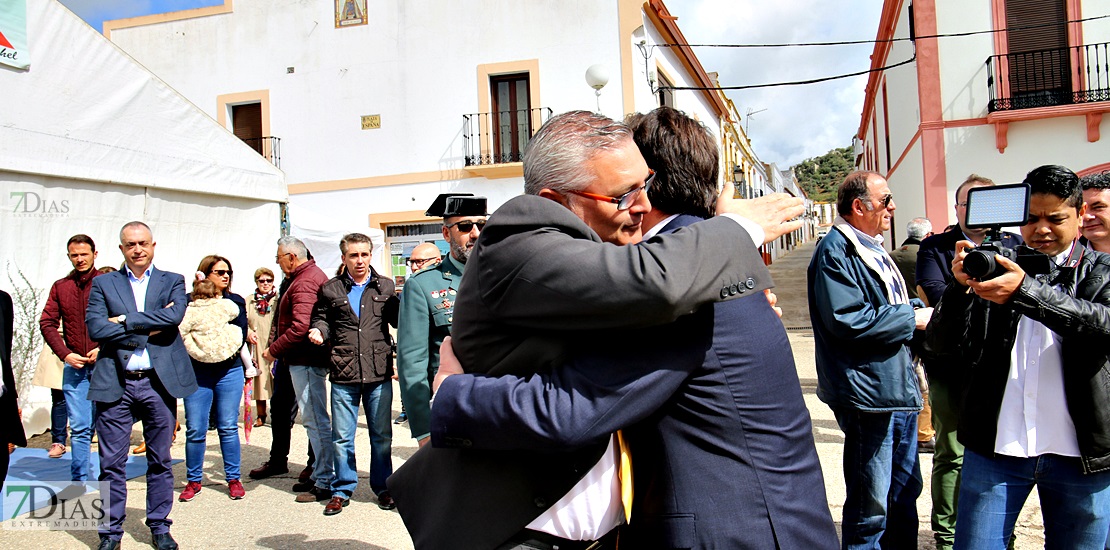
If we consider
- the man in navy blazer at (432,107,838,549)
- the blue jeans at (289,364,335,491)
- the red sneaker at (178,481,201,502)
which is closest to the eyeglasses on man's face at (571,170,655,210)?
the man in navy blazer at (432,107,838,549)

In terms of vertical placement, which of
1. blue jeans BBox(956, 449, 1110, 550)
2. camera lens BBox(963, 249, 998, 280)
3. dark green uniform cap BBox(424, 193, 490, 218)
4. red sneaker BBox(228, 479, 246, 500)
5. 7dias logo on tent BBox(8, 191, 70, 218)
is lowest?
red sneaker BBox(228, 479, 246, 500)

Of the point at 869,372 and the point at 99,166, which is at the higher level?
the point at 99,166

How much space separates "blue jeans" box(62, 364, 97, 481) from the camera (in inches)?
209

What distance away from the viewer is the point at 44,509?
4.89 meters

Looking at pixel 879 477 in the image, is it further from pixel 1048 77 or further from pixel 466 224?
pixel 1048 77

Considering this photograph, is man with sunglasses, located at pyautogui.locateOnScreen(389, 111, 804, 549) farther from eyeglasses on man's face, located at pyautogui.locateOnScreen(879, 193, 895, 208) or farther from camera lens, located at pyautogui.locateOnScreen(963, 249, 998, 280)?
eyeglasses on man's face, located at pyautogui.locateOnScreen(879, 193, 895, 208)

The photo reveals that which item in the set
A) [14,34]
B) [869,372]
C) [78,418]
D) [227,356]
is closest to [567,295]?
[869,372]

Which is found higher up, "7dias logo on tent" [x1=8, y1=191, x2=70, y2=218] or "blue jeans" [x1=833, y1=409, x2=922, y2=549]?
"7dias logo on tent" [x1=8, y1=191, x2=70, y2=218]

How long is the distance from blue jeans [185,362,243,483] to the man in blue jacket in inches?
163

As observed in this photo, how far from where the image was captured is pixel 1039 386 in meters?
2.33

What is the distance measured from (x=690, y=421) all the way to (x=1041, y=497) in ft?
5.93

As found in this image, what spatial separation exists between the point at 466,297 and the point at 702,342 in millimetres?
472

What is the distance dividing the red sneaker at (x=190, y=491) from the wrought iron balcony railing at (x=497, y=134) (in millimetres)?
10468

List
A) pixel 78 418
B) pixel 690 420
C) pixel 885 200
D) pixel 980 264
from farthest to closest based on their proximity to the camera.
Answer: pixel 78 418 → pixel 885 200 → pixel 980 264 → pixel 690 420
